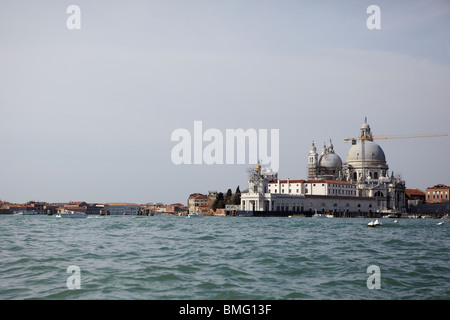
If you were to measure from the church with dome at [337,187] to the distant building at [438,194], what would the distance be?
353 inches

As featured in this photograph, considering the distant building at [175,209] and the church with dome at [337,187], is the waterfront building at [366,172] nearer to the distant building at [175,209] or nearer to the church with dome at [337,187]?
the church with dome at [337,187]

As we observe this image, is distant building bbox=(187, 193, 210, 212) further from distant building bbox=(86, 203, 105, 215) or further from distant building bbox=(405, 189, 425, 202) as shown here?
distant building bbox=(405, 189, 425, 202)

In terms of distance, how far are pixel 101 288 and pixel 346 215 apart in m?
88.3

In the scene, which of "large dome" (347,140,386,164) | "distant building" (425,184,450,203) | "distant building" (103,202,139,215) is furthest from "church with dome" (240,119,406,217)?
"distant building" (103,202,139,215)

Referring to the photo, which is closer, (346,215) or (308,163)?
(346,215)

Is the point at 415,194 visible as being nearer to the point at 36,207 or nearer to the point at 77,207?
the point at 77,207

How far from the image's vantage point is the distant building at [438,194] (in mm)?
109688

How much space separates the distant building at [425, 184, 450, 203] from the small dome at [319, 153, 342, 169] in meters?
21.4

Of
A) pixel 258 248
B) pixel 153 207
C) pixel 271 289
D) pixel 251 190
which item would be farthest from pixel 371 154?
pixel 271 289

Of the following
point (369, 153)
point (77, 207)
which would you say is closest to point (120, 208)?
point (77, 207)

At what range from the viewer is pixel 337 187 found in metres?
98.6

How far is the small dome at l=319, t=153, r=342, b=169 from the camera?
353 ft
